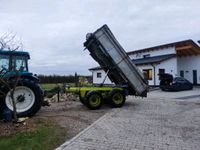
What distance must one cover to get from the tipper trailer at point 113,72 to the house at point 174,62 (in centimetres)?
1558

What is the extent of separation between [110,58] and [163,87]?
48.3 feet

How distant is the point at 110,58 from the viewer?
13320 millimetres

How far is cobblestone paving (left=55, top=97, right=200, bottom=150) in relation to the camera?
21.4 feet

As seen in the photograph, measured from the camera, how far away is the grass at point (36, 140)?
6.24 meters

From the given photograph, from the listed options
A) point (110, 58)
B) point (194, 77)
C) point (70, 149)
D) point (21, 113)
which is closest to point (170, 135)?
point (70, 149)

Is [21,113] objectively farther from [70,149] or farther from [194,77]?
[194,77]

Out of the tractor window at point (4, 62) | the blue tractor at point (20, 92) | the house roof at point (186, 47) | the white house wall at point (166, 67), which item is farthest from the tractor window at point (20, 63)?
the house roof at point (186, 47)

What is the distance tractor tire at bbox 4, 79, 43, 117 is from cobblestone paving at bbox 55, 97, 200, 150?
8.66 feet

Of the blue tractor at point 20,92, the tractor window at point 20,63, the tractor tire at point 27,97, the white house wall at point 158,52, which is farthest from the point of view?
the white house wall at point 158,52

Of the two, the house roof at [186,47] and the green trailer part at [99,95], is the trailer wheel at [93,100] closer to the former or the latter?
the green trailer part at [99,95]

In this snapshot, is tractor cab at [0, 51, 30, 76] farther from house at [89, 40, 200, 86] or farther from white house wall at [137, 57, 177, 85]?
white house wall at [137, 57, 177, 85]

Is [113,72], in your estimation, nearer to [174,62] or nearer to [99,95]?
[99,95]

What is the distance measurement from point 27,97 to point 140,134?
4.76 meters

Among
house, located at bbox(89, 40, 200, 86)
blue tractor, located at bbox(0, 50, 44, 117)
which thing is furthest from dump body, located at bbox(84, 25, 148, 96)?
house, located at bbox(89, 40, 200, 86)
